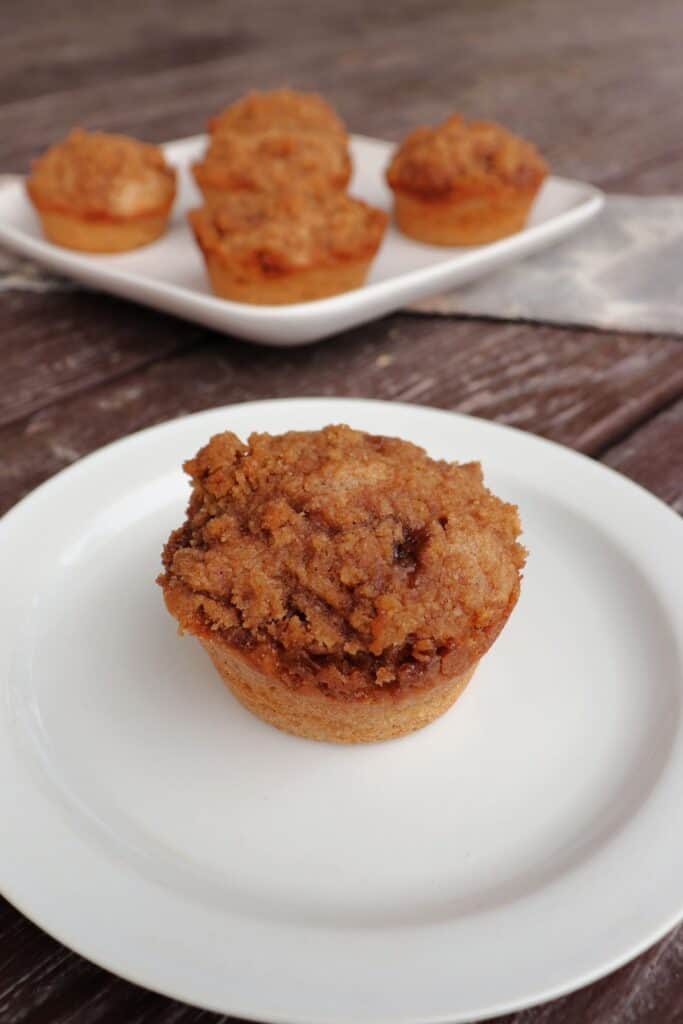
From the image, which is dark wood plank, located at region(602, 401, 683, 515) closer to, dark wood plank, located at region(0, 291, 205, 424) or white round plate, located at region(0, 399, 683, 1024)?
white round plate, located at region(0, 399, 683, 1024)

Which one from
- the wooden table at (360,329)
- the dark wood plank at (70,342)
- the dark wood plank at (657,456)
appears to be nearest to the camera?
the wooden table at (360,329)

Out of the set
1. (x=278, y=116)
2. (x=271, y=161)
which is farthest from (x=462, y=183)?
(x=278, y=116)

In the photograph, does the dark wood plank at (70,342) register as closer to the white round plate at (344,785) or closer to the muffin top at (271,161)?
the muffin top at (271,161)

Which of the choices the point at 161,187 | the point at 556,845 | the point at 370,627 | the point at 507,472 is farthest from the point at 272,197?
the point at 556,845

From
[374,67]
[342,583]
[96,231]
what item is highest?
[342,583]

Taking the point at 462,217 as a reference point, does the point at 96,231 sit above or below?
above

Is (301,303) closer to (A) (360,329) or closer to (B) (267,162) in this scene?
(A) (360,329)

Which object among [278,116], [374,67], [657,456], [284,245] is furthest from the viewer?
[374,67]

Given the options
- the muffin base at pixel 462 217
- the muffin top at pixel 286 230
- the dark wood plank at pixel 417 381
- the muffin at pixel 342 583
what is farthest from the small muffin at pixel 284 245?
the muffin at pixel 342 583
